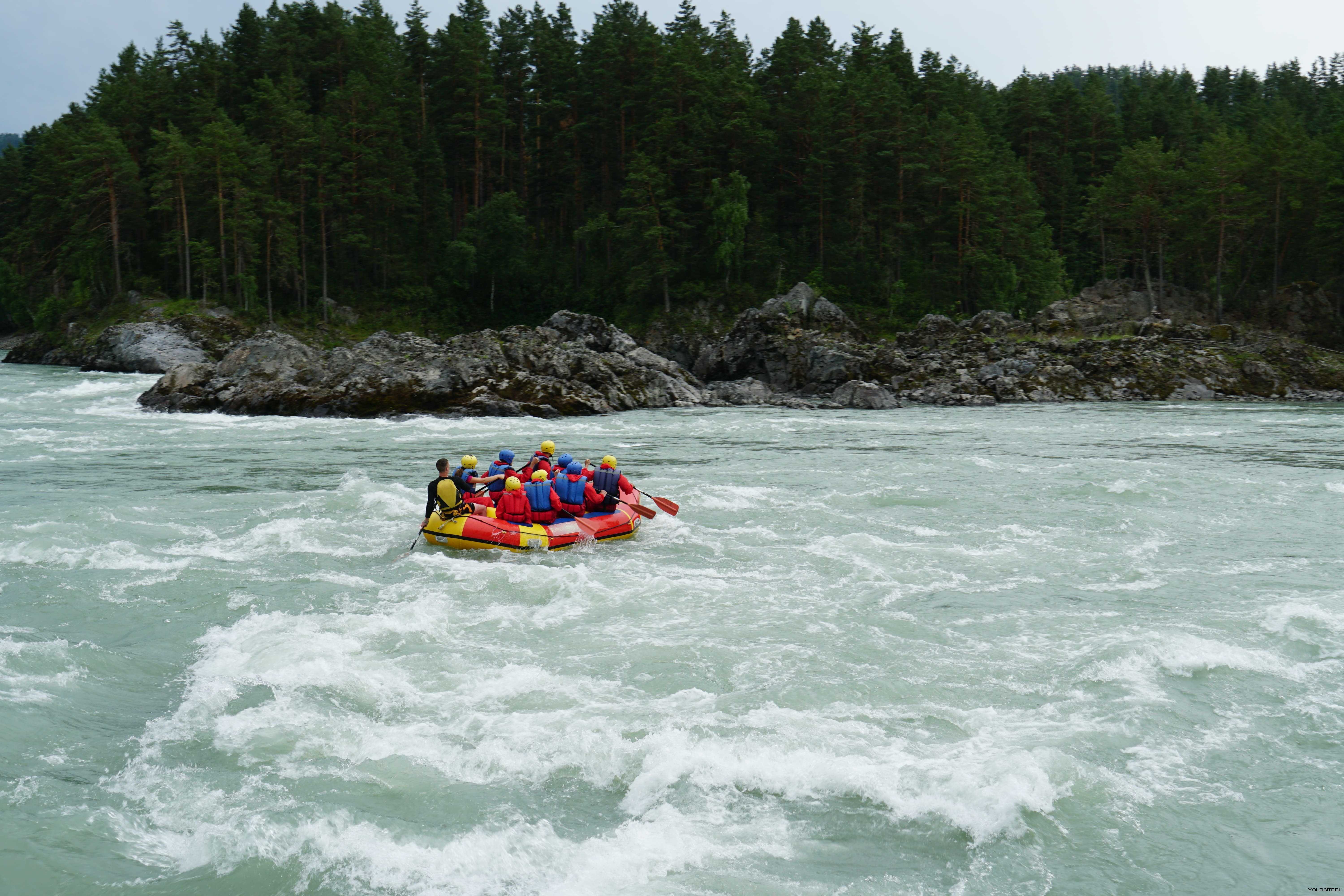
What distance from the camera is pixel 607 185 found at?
57.5m

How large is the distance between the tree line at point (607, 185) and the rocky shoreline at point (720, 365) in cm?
529

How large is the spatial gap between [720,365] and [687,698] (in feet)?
118

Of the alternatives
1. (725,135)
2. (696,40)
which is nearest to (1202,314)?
(725,135)

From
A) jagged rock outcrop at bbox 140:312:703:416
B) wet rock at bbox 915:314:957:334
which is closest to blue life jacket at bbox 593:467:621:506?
jagged rock outcrop at bbox 140:312:703:416

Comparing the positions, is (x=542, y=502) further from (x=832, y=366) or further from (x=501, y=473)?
(x=832, y=366)

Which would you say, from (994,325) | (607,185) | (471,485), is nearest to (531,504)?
(471,485)

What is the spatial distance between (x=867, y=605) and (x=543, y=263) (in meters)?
49.4

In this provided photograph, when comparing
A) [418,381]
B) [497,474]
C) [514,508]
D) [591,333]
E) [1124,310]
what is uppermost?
[1124,310]

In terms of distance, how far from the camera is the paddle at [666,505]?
50.3 feet

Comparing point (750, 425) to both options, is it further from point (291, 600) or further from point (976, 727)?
point (976, 727)

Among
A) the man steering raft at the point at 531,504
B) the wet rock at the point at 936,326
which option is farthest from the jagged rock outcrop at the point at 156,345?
the man steering raft at the point at 531,504

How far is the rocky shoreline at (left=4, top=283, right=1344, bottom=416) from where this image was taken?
31922mm

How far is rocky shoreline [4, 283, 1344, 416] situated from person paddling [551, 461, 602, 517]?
17.7 meters

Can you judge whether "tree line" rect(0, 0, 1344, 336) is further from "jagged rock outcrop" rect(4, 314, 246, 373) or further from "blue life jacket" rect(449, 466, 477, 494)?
"blue life jacket" rect(449, 466, 477, 494)
